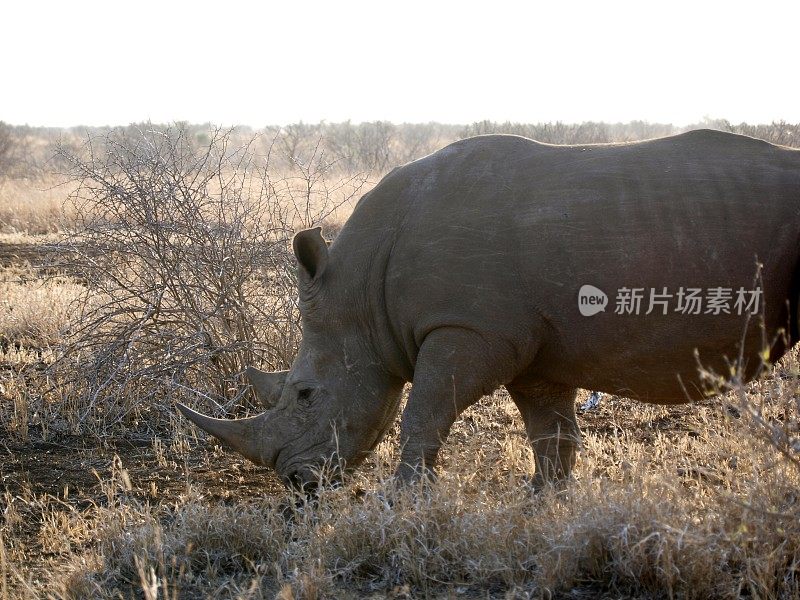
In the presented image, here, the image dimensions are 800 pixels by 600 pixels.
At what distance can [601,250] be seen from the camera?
4.73 metres

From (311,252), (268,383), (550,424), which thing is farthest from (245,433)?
(550,424)

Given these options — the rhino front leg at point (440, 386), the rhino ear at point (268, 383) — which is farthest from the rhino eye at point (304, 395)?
the rhino front leg at point (440, 386)

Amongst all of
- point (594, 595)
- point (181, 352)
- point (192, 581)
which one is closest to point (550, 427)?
point (594, 595)

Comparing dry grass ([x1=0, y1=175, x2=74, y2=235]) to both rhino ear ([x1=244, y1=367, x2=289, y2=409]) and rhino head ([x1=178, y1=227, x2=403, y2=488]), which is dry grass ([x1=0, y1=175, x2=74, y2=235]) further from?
rhino head ([x1=178, y1=227, x2=403, y2=488])

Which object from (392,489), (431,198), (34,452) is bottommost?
(34,452)

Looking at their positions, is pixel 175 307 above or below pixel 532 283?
below

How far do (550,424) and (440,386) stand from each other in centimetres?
102

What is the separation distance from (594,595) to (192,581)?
1639 millimetres

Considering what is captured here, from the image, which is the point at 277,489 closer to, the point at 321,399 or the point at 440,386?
the point at 321,399

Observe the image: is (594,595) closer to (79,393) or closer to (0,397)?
(79,393)

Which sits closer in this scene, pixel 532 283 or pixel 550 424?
pixel 532 283

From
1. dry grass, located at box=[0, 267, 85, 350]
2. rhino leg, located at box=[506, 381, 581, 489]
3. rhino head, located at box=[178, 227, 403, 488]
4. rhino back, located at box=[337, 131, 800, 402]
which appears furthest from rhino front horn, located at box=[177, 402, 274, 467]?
dry grass, located at box=[0, 267, 85, 350]

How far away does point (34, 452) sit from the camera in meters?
6.56

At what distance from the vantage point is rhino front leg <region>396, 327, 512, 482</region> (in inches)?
190
